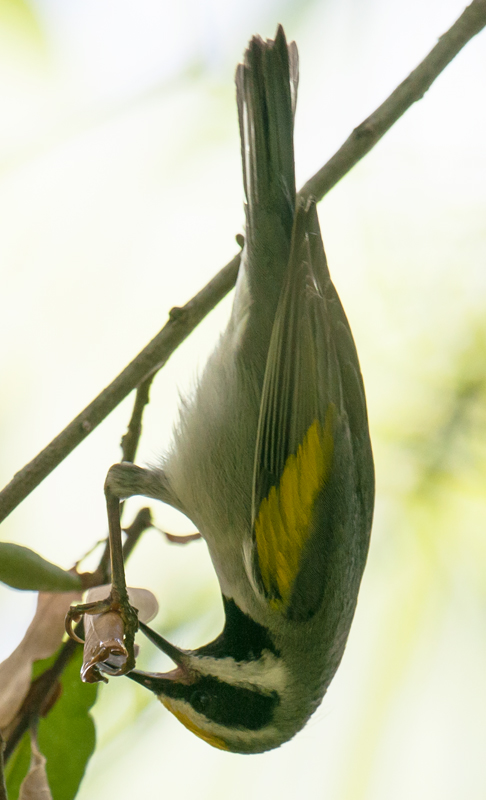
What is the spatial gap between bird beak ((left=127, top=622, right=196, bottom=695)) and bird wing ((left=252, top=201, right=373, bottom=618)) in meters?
0.29

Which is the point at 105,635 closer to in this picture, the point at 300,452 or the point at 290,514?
the point at 290,514

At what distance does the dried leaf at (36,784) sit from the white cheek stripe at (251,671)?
1.56 ft

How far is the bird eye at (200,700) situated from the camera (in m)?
1.91

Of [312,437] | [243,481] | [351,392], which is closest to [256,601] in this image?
[243,481]

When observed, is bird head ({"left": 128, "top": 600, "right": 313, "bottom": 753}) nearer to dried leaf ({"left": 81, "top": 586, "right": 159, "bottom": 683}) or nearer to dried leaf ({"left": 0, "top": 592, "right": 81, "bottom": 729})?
dried leaf ({"left": 81, "top": 586, "right": 159, "bottom": 683})

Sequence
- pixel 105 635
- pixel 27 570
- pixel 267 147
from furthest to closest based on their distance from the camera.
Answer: pixel 267 147
pixel 105 635
pixel 27 570

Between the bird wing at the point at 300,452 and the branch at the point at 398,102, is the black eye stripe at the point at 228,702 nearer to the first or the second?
the bird wing at the point at 300,452

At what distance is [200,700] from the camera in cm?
192

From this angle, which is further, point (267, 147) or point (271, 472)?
point (267, 147)

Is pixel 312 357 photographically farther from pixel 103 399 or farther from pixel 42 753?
pixel 42 753

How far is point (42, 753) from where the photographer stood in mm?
1808

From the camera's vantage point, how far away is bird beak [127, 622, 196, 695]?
1.94 metres

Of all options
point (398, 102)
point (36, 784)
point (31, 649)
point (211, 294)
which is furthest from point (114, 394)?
point (398, 102)

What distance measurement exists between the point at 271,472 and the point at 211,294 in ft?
1.67
